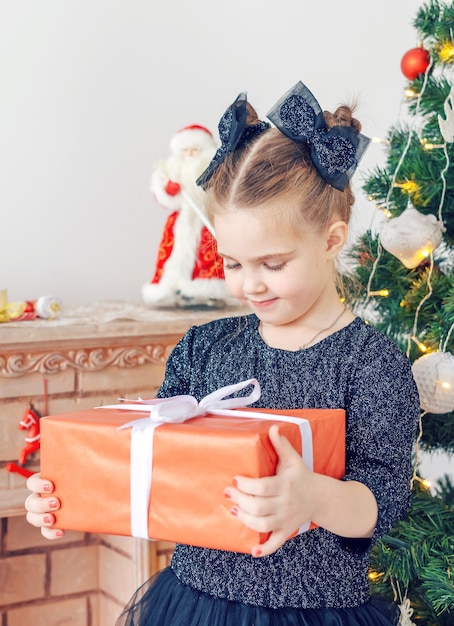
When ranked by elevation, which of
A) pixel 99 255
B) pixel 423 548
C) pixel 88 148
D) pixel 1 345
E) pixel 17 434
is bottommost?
pixel 423 548

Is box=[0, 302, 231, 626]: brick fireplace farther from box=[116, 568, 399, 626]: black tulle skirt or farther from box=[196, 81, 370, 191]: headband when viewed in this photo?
box=[196, 81, 370, 191]: headband

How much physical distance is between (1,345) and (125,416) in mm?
688

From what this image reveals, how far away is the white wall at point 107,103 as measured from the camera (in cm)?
193

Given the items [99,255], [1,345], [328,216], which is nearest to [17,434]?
[1,345]

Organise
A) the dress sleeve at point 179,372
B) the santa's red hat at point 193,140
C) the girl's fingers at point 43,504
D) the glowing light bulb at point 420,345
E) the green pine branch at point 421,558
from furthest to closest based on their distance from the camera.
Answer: the santa's red hat at point 193,140 → the glowing light bulb at point 420,345 → the green pine branch at point 421,558 → the dress sleeve at point 179,372 → the girl's fingers at point 43,504

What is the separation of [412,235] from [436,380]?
240 mm

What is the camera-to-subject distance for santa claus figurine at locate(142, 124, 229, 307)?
1826 millimetres

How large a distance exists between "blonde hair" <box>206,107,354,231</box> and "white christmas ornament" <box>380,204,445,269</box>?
0.34 m

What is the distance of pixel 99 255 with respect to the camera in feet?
6.71

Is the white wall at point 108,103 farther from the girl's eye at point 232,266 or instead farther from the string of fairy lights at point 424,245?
the girl's eye at point 232,266

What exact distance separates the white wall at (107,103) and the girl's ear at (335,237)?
1.05m

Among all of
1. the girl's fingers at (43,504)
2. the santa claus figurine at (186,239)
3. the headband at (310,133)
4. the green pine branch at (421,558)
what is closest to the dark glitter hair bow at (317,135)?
the headband at (310,133)

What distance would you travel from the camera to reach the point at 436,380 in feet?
4.36

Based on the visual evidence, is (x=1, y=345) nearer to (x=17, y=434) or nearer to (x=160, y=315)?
(x=17, y=434)
